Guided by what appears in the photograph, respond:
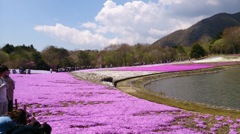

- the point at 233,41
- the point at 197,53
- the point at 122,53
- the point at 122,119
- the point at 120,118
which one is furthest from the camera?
the point at 197,53

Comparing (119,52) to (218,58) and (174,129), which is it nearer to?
(218,58)

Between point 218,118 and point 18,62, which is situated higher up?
point 18,62

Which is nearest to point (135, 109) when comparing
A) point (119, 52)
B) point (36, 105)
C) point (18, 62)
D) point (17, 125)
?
point (36, 105)

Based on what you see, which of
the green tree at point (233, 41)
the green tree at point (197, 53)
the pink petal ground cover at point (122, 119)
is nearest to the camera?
the pink petal ground cover at point (122, 119)

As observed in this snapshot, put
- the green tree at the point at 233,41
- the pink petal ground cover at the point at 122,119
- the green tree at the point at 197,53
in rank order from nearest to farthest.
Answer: the pink petal ground cover at the point at 122,119 < the green tree at the point at 233,41 < the green tree at the point at 197,53

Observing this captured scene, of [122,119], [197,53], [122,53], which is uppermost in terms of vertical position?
[122,53]

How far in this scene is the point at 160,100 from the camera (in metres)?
26.5

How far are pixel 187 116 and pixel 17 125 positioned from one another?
40.2 ft

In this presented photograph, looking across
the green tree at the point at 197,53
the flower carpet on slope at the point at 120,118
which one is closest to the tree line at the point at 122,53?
the green tree at the point at 197,53

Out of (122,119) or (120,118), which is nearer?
(122,119)

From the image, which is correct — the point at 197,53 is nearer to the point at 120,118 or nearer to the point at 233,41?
the point at 233,41

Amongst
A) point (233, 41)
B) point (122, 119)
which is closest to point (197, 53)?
point (233, 41)

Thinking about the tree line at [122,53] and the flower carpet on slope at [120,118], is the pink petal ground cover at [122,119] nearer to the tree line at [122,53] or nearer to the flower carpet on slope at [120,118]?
the flower carpet on slope at [120,118]

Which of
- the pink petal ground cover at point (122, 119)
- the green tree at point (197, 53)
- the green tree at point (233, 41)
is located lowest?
the pink petal ground cover at point (122, 119)
